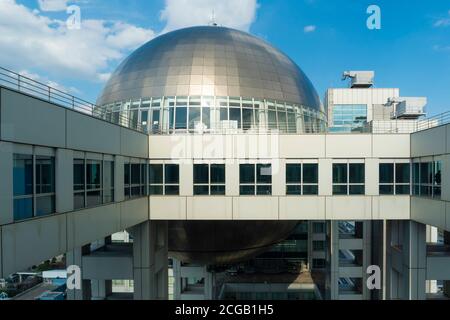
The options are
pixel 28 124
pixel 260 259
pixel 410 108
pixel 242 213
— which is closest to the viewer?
pixel 28 124

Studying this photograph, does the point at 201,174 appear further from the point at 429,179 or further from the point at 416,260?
the point at 416,260

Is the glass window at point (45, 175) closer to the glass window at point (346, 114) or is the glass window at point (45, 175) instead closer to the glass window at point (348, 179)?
the glass window at point (348, 179)

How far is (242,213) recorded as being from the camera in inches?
693

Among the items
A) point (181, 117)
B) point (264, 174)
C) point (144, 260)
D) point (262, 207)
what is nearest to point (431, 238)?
point (262, 207)

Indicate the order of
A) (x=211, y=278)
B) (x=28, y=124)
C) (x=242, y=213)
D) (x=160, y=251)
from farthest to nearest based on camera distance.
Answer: (x=211, y=278), (x=160, y=251), (x=242, y=213), (x=28, y=124)

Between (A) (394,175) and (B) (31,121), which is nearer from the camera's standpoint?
(B) (31,121)

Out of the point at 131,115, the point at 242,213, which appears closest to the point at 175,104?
the point at 131,115

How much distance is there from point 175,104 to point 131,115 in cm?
322

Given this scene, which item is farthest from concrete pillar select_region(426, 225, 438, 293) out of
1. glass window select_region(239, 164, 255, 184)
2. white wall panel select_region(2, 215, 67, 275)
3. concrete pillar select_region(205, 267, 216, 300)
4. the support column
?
the support column

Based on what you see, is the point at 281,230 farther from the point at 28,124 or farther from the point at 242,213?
the point at 28,124

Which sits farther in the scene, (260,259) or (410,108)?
(260,259)

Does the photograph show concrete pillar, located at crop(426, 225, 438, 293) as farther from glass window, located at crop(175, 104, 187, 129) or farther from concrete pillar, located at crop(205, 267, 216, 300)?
glass window, located at crop(175, 104, 187, 129)

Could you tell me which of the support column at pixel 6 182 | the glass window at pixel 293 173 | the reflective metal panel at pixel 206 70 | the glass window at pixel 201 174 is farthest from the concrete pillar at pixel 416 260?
the support column at pixel 6 182

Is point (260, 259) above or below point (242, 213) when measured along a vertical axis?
below
